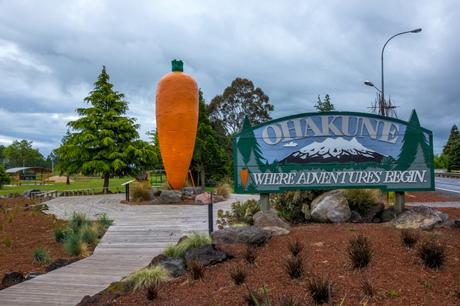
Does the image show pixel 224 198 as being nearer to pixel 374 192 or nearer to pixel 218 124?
pixel 374 192

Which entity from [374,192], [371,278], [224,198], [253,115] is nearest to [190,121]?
[224,198]

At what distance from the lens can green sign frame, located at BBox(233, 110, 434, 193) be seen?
28.9 ft

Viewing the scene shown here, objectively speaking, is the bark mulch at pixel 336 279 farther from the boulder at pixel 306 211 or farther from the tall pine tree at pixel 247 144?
the tall pine tree at pixel 247 144

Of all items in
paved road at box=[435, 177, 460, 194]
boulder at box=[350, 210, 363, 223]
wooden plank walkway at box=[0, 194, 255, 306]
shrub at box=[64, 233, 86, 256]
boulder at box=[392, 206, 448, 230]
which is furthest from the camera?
paved road at box=[435, 177, 460, 194]

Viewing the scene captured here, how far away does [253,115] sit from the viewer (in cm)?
4997

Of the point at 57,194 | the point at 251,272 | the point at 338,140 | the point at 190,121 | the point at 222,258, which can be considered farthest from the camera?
the point at 57,194

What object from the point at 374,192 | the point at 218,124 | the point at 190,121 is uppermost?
the point at 218,124

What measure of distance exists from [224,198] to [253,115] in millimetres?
33436

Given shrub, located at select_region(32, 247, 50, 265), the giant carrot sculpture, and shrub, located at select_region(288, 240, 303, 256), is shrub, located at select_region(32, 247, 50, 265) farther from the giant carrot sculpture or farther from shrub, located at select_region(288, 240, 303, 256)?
the giant carrot sculpture

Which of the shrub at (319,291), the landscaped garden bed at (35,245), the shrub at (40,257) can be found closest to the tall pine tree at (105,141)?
the landscaped garden bed at (35,245)

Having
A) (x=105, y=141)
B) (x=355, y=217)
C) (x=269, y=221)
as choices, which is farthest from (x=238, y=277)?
(x=105, y=141)

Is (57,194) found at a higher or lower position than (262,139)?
lower

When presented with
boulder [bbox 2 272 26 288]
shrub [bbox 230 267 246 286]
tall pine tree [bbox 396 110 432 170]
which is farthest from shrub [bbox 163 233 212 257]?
tall pine tree [bbox 396 110 432 170]

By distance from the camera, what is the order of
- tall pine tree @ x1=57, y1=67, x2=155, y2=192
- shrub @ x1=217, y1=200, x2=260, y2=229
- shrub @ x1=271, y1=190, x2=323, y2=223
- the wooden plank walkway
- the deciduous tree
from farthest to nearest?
the deciduous tree
tall pine tree @ x1=57, y1=67, x2=155, y2=192
shrub @ x1=217, y1=200, x2=260, y2=229
shrub @ x1=271, y1=190, x2=323, y2=223
the wooden plank walkway
